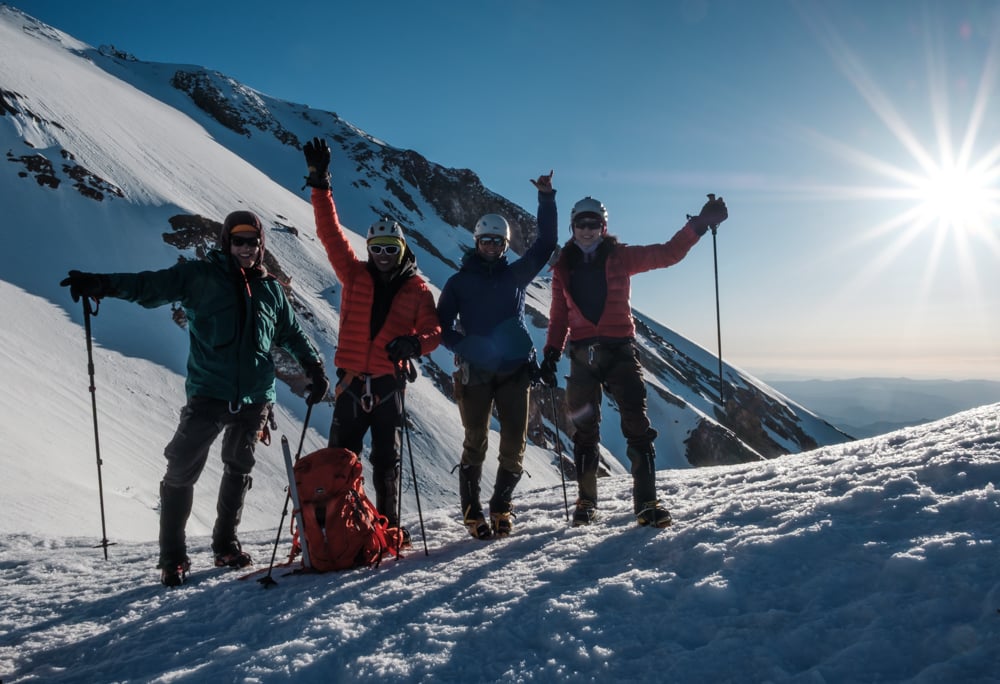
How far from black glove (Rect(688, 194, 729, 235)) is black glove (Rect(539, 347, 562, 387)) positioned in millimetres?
Answer: 1928

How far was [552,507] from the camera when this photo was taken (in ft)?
21.9

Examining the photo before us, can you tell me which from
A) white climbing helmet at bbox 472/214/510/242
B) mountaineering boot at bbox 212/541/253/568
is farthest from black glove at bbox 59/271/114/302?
white climbing helmet at bbox 472/214/510/242

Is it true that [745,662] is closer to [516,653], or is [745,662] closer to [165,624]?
[516,653]

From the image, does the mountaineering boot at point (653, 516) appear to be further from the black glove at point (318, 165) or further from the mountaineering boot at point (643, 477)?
the black glove at point (318, 165)

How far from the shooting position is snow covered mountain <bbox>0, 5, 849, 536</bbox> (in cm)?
1766

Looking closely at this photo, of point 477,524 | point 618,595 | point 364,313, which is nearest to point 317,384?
point 364,313

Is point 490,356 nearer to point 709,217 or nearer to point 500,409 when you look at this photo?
point 500,409

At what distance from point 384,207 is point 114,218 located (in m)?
54.5

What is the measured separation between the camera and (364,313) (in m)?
5.39

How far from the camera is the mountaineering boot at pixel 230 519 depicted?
513cm

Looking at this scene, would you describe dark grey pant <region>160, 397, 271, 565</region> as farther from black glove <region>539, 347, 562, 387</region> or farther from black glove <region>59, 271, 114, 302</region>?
black glove <region>539, 347, 562, 387</region>

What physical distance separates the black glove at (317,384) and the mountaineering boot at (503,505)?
1.91m

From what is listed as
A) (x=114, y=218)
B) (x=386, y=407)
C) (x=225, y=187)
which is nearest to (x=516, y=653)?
(x=386, y=407)

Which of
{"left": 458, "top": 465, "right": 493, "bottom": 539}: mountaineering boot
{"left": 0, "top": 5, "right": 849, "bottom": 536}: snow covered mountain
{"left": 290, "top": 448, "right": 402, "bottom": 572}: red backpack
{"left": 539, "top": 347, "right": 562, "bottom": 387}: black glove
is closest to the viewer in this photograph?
{"left": 290, "top": 448, "right": 402, "bottom": 572}: red backpack
